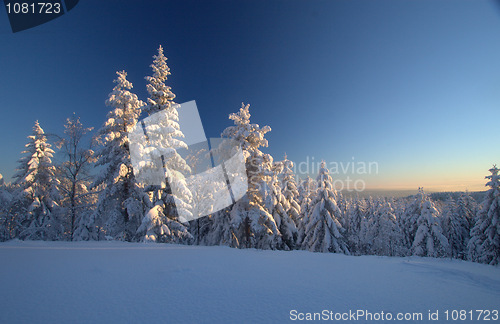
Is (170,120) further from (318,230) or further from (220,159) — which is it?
(318,230)

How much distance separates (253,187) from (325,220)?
9.53 metres

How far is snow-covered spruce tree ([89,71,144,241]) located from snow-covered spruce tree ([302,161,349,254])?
15.7 metres

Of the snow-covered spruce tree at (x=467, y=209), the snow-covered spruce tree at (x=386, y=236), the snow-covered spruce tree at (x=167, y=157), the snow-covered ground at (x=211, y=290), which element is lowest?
the snow-covered spruce tree at (x=386, y=236)

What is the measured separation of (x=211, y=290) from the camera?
3.90 meters

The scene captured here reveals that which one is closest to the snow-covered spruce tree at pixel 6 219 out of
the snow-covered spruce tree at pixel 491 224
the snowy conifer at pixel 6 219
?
the snowy conifer at pixel 6 219

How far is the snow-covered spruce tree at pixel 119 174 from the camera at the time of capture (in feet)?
44.8

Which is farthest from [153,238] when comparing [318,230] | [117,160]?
[318,230]

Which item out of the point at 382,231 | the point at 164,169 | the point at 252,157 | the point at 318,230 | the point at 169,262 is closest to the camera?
the point at 169,262

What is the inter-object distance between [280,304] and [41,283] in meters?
4.46

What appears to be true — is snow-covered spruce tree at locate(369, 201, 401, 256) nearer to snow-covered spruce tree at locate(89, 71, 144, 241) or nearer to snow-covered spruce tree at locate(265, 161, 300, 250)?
snow-covered spruce tree at locate(265, 161, 300, 250)

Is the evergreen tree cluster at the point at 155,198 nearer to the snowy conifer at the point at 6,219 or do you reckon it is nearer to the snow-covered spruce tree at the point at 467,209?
the snowy conifer at the point at 6,219

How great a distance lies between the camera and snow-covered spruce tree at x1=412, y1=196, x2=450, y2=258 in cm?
2736

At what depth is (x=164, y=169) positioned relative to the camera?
14.1 m

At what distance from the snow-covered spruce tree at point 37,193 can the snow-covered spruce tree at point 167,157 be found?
11.4 m
